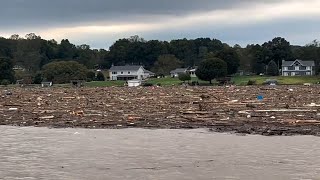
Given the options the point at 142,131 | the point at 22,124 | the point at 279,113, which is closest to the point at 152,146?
the point at 142,131

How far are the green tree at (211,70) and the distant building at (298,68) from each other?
34433mm

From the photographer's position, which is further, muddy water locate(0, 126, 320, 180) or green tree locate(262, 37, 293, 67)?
green tree locate(262, 37, 293, 67)

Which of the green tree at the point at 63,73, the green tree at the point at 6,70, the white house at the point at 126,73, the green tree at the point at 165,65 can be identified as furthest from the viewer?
the white house at the point at 126,73

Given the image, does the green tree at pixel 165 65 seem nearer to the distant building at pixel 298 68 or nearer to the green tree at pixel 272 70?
the distant building at pixel 298 68

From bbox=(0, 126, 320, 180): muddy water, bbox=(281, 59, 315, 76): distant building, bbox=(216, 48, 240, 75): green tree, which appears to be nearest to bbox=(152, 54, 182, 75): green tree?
bbox=(216, 48, 240, 75): green tree

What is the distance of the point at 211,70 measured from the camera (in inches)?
4245

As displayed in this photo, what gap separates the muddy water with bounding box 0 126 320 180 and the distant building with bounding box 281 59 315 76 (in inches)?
4778

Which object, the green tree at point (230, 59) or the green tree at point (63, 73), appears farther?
the green tree at point (230, 59)

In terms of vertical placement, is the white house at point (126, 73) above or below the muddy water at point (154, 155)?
below

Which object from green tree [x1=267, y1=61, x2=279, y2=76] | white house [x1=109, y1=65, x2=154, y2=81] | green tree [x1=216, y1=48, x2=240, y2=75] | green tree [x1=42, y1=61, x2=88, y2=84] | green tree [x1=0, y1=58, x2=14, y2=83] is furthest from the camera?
white house [x1=109, y1=65, x2=154, y2=81]

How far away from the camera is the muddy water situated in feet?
45.3

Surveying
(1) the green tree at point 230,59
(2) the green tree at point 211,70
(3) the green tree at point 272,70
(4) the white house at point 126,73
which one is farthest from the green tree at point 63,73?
(3) the green tree at point 272,70

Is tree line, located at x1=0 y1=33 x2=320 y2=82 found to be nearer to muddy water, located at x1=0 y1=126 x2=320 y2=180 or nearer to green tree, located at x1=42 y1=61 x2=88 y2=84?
green tree, located at x1=42 y1=61 x2=88 y2=84

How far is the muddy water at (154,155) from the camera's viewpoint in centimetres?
1380
